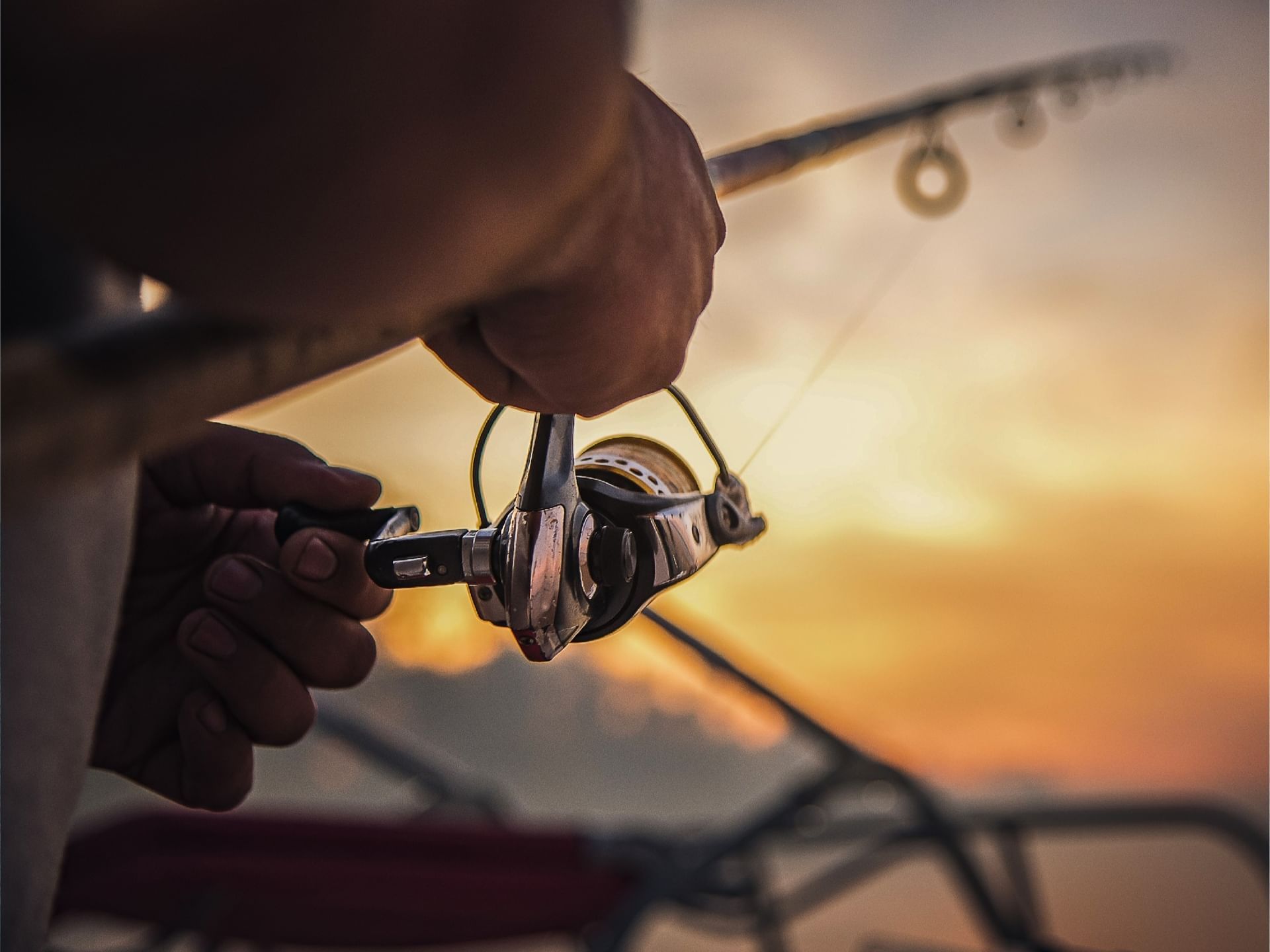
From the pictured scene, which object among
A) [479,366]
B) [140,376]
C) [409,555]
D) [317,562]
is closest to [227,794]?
[317,562]

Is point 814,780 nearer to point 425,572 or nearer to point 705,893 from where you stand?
point 705,893

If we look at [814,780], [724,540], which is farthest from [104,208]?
[814,780]

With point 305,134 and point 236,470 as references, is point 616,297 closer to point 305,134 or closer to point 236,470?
point 305,134

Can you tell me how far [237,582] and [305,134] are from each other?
2.24 feet

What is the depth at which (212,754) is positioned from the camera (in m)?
0.99

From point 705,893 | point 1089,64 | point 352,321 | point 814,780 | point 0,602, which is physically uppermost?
point 352,321

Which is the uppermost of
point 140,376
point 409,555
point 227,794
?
point 140,376

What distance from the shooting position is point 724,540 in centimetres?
84

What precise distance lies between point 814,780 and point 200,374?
11.9 ft

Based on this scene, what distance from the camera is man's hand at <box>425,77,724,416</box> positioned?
472mm

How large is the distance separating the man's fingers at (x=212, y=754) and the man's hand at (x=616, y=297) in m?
0.56

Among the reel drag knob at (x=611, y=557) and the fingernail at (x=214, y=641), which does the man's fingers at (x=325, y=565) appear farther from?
the reel drag knob at (x=611, y=557)

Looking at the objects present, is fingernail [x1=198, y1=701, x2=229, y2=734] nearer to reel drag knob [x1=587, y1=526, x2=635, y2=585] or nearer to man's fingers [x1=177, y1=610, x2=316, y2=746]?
man's fingers [x1=177, y1=610, x2=316, y2=746]


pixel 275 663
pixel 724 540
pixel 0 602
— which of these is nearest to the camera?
pixel 0 602
